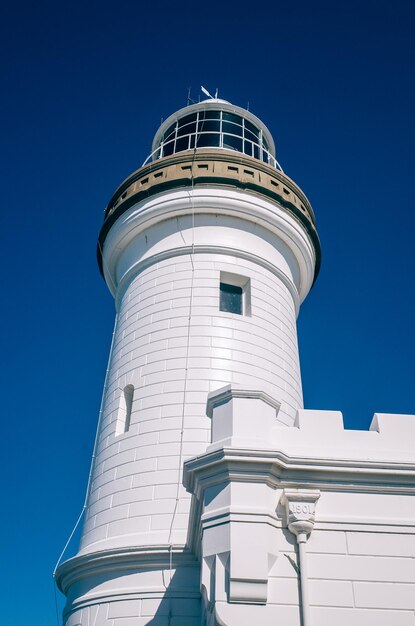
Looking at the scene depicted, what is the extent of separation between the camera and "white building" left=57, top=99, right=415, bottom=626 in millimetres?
5266

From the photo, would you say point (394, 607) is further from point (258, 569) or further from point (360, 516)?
point (258, 569)

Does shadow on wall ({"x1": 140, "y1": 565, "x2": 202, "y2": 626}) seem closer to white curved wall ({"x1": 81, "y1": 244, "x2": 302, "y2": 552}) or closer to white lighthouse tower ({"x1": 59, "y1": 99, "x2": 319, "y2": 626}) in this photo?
white lighthouse tower ({"x1": 59, "y1": 99, "x2": 319, "y2": 626})

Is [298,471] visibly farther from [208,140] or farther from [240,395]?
[208,140]

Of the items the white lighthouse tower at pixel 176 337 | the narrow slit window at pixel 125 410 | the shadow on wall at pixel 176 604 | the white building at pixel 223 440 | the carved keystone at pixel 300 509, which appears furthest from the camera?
the narrow slit window at pixel 125 410

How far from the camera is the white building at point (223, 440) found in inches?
207

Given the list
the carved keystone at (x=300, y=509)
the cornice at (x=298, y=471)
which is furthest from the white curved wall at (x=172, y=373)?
the carved keystone at (x=300, y=509)

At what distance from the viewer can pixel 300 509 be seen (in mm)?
5496

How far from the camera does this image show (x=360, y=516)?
18.4 ft

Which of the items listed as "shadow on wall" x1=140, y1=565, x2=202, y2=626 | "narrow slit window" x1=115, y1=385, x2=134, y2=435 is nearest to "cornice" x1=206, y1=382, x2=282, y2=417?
"shadow on wall" x1=140, y1=565, x2=202, y2=626

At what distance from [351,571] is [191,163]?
9392mm

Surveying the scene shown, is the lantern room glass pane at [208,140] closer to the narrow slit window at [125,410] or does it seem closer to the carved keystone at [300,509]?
the narrow slit window at [125,410]

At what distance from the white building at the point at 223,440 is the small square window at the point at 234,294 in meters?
0.03

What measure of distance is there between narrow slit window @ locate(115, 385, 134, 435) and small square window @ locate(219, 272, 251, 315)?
7.77ft

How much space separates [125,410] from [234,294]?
3138mm
